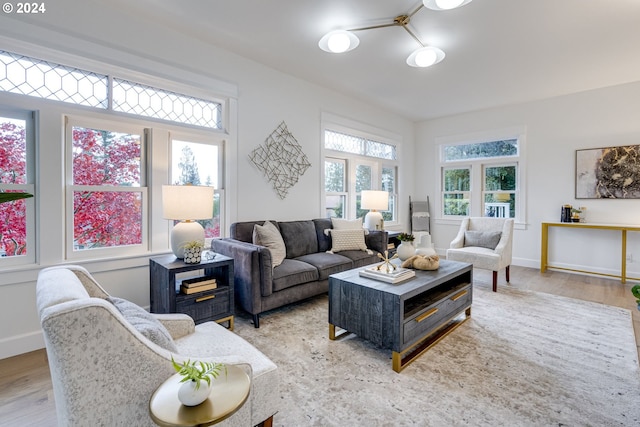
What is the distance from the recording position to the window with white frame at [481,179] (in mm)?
5379

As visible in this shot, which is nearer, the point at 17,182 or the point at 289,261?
the point at 17,182

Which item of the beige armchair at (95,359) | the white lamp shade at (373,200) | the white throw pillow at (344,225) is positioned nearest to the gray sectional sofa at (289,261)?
the white throw pillow at (344,225)

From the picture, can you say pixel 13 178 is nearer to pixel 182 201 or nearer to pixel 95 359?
pixel 182 201

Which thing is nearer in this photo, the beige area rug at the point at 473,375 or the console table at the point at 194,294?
the beige area rug at the point at 473,375

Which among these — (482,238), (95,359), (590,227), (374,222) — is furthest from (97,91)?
(590,227)

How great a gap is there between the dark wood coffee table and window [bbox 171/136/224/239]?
169 cm

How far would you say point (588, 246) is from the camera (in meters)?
4.69

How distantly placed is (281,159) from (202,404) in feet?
10.9

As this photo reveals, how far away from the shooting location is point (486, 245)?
4.21 m

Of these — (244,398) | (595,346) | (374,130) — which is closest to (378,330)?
(244,398)

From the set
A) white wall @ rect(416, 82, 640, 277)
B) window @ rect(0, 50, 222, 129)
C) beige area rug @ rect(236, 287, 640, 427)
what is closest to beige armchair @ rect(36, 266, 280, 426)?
beige area rug @ rect(236, 287, 640, 427)

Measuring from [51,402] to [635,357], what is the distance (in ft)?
13.0

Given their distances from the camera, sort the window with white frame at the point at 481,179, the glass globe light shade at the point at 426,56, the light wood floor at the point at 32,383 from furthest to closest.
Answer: the window with white frame at the point at 481,179
the glass globe light shade at the point at 426,56
the light wood floor at the point at 32,383

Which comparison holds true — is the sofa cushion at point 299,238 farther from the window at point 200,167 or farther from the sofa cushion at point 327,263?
the window at point 200,167
